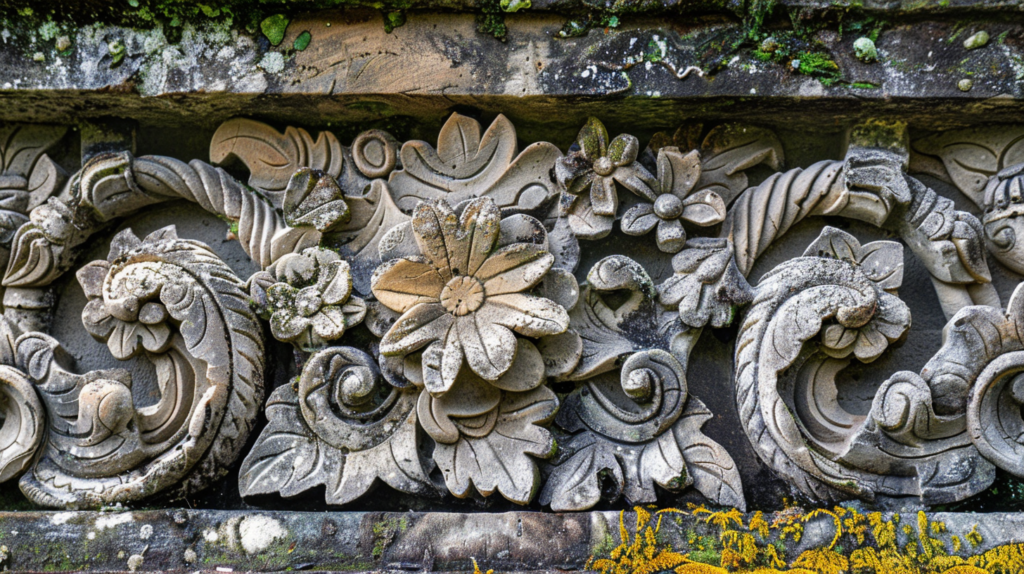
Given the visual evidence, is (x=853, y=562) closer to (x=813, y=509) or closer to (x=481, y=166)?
(x=813, y=509)

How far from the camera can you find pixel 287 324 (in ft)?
7.75

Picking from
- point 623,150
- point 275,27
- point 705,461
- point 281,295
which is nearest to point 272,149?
point 275,27

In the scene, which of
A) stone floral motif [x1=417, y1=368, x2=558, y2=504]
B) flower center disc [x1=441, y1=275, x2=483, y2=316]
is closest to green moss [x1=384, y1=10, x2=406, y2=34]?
flower center disc [x1=441, y1=275, x2=483, y2=316]

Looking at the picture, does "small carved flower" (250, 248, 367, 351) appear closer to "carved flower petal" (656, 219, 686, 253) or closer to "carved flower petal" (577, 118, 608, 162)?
"carved flower petal" (577, 118, 608, 162)

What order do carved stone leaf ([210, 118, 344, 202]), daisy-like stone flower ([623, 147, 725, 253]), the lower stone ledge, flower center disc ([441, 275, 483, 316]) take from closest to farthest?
1. the lower stone ledge
2. flower center disc ([441, 275, 483, 316])
3. daisy-like stone flower ([623, 147, 725, 253])
4. carved stone leaf ([210, 118, 344, 202])

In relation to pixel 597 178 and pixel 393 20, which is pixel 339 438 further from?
pixel 393 20

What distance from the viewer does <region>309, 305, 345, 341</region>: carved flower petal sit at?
2.34m

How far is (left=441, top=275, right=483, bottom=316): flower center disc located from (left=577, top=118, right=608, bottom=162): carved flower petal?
60cm

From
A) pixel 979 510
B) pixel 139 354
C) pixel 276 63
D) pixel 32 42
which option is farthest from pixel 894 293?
pixel 32 42

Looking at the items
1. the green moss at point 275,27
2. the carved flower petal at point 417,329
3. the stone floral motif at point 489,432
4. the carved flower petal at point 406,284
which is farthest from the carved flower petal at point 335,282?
the green moss at point 275,27

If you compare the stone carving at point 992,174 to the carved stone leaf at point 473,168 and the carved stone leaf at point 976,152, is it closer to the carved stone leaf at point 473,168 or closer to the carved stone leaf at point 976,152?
the carved stone leaf at point 976,152

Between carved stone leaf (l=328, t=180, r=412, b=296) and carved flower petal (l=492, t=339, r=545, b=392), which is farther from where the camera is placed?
carved stone leaf (l=328, t=180, r=412, b=296)

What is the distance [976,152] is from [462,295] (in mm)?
1839

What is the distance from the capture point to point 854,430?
2.25m
